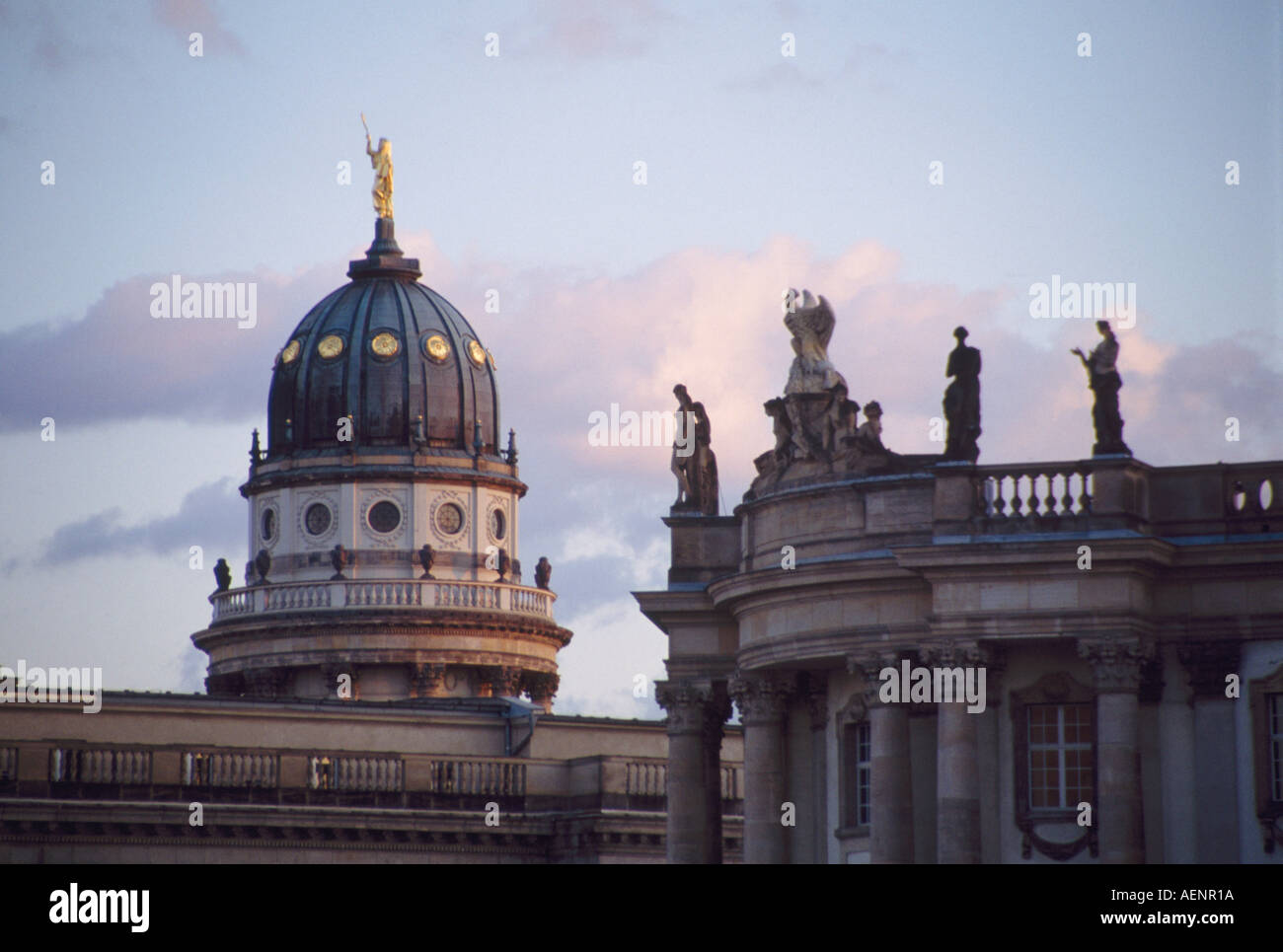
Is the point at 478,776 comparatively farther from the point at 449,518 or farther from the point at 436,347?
the point at 436,347

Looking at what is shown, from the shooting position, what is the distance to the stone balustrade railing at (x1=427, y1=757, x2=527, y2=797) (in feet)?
295

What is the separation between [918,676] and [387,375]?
56183 mm

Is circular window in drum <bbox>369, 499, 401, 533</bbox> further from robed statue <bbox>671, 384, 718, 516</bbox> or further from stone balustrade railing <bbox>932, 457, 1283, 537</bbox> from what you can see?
stone balustrade railing <bbox>932, 457, 1283, 537</bbox>

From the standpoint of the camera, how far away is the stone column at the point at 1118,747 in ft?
176

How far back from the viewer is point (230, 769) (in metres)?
85.4

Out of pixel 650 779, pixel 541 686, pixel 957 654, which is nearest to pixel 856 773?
pixel 957 654

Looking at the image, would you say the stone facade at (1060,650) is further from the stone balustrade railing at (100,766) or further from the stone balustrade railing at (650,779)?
the stone balustrade railing at (650,779)

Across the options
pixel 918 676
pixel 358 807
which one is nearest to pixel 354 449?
pixel 358 807

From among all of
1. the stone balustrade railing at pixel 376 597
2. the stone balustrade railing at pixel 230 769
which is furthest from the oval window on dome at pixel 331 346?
the stone balustrade railing at pixel 230 769

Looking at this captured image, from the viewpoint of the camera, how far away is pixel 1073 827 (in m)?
55.3

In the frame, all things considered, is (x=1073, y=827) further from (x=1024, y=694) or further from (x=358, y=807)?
(x=358, y=807)

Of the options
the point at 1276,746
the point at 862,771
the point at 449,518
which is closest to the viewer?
the point at 1276,746

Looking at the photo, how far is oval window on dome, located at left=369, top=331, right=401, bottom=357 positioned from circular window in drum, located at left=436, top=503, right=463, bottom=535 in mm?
5881

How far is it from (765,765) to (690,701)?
333 centimetres
